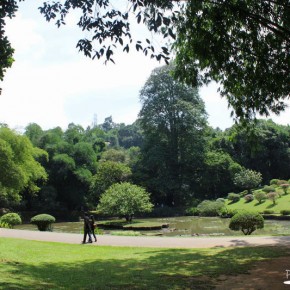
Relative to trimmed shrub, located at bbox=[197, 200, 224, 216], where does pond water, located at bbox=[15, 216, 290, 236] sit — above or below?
below

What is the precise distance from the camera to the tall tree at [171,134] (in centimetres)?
4622

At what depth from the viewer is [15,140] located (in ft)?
113

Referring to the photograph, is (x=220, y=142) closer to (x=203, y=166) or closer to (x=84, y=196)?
(x=203, y=166)

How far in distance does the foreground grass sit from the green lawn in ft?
74.3

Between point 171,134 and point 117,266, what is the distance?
38.0 m

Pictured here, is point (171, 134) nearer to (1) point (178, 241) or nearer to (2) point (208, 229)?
(2) point (208, 229)

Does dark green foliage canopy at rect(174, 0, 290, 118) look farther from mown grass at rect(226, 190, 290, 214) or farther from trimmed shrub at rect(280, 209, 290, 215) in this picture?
mown grass at rect(226, 190, 290, 214)

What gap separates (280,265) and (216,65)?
5540 millimetres

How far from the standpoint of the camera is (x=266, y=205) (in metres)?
36.5

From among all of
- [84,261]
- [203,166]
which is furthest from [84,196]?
[84,261]

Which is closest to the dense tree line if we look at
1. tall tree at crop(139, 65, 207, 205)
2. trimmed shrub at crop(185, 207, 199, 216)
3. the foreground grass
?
tall tree at crop(139, 65, 207, 205)

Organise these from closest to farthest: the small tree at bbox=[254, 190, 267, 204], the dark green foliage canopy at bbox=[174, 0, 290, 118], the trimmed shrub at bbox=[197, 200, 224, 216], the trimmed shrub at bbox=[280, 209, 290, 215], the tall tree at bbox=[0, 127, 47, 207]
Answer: the dark green foliage canopy at bbox=[174, 0, 290, 118] < the tall tree at bbox=[0, 127, 47, 207] < the trimmed shrub at bbox=[280, 209, 290, 215] < the small tree at bbox=[254, 190, 267, 204] < the trimmed shrub at bbox=[197, 200, 224, 216]

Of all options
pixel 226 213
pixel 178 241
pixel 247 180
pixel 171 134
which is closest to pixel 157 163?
pixel 171 134

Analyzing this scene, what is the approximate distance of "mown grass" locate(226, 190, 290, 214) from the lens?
114 feet
